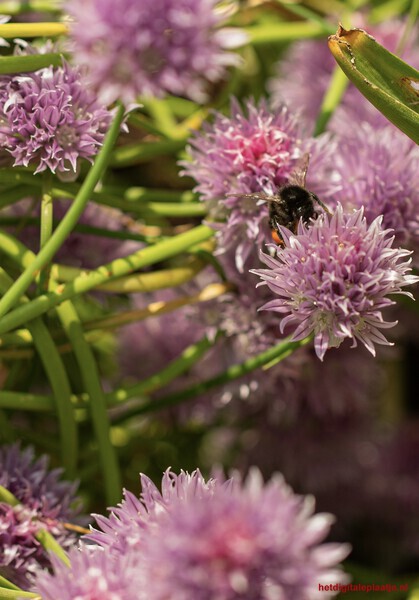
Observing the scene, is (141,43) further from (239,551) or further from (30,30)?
(239,551)

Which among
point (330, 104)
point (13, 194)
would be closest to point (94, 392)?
A: point (13, 194)

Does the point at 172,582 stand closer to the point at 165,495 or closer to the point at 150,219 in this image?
the point at 165,495

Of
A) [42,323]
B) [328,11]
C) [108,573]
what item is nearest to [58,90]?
[42,323]

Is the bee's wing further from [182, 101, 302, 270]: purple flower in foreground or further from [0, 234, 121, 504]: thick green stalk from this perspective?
[0, 234, 121, 504]: thick green stalk

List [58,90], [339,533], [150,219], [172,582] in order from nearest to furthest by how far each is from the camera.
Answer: [172,582]
[58,90]
[150,219]
[339,533]

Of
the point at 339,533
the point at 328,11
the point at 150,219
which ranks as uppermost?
the point at 328,11

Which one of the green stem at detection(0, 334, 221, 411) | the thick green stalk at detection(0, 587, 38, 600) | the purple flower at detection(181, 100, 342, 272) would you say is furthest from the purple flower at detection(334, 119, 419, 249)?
the thick green stalk at detection(0, 587, 38, 600)
